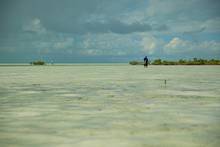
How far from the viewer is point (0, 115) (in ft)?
15.1

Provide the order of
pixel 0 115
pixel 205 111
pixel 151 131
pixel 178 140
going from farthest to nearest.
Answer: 1. pixel 205 111
2. pixel 0 115
3. pixel 151 131
4. pixel 178 140

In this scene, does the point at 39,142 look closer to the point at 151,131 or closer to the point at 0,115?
the point at 151,131

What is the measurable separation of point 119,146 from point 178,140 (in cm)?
65

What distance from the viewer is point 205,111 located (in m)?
4.96

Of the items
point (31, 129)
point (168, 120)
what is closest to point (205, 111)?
point (168, 120)

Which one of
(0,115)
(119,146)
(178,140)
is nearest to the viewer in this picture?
(119,146)

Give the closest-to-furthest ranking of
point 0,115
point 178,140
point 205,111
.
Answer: point 178,140 → point 0,115 → point 205,111

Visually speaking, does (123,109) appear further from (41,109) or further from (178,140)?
(178,140)

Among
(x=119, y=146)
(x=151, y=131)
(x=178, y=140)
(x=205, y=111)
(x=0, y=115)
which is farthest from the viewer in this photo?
(x=205, y=111)

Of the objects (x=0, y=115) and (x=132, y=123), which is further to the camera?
(x=0, y=115)

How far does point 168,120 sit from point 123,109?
1110mm

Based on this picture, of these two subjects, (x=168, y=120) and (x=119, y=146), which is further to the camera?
(x=168, y=120)

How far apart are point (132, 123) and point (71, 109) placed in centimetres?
156

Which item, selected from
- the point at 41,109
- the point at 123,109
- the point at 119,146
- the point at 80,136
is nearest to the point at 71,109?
the point at 41,109
